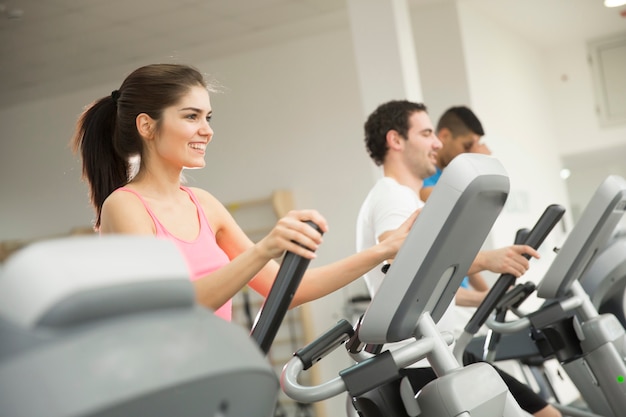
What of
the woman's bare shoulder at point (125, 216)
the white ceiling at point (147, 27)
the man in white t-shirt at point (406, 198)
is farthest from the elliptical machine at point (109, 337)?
the white ceiling at point (147, 27)

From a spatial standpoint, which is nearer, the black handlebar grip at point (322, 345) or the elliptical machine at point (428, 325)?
the elliptical machine at point (428, 325)

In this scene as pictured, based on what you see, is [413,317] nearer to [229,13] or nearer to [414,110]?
[414,110]

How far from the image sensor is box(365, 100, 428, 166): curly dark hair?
296 centimetres

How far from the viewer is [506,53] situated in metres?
7.34

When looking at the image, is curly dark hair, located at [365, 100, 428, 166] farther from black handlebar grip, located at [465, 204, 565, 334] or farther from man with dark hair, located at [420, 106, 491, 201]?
man with dark hair, located at [420, 106, 491, 201]

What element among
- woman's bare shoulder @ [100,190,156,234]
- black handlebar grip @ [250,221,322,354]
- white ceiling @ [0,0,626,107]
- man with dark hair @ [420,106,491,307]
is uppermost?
white ceiling @ [0,0,626,107]

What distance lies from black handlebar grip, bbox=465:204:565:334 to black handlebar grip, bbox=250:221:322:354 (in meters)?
1.26

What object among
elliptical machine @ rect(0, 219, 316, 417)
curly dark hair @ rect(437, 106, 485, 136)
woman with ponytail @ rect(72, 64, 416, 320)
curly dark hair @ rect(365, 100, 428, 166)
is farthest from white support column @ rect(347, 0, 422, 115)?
elliptical machine @ rect(0, 219, 316, 417)

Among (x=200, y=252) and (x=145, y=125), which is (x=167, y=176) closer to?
(x=145, y=125)

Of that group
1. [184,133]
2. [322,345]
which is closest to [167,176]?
[184,133]

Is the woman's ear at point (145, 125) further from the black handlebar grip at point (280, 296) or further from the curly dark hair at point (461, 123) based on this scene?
the curly dark hair at point (461, 123)

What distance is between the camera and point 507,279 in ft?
7.84

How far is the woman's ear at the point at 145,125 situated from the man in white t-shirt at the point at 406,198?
74cm

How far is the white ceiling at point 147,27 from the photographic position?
223 inches
